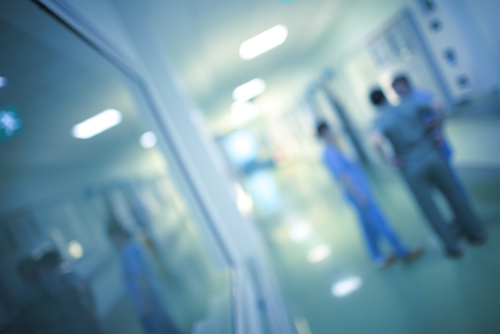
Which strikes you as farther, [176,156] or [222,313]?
[176,156]

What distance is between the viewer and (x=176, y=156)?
227 centimetres

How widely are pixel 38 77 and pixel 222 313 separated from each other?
7.19 feet

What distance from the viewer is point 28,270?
1.97 ft

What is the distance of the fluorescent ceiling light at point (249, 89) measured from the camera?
777 cm

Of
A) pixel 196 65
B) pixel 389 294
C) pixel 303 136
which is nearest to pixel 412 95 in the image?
pixel 389 294

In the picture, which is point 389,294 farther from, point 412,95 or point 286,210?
point 286,210

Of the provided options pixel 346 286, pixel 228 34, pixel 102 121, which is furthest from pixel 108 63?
pixel 346 286

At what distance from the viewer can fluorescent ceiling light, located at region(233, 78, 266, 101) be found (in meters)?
7.77

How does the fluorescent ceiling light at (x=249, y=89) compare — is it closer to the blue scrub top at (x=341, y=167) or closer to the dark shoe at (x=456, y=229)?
the blue scrub top at (x=341, y=167)

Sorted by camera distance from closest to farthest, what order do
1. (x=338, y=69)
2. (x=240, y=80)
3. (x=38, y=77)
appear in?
(x=38, y=77), (x=338, y=69), (x=240, y=80)

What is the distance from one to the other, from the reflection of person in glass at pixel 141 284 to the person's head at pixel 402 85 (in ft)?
7.89

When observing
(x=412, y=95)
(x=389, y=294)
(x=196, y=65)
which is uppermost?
(x=196, y=65)

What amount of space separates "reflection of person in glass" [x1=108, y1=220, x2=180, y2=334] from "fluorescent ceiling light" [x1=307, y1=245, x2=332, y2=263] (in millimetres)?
2345

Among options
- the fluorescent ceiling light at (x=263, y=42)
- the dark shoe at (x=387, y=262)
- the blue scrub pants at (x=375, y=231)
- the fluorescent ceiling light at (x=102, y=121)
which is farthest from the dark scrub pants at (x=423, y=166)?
the fluorescent ceiling light at (x=263, y=42)
